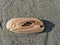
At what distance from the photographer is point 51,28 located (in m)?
1.69

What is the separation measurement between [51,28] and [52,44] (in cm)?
11

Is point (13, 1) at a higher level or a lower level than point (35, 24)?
higher

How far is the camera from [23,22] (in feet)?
5.37

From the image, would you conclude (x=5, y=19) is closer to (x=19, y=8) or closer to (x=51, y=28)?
(x=19, y=8)

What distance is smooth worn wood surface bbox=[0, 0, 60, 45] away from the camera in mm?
1655

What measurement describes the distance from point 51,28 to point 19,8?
0.84ft

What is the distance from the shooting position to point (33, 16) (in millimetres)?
1679

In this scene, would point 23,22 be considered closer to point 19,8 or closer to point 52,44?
point 19,8

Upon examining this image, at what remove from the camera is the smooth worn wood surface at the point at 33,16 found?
1.66 metres

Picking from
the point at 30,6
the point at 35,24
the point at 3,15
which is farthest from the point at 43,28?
the point at 3,15

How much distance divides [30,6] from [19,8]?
76 mm

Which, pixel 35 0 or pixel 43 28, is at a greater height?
pixel 35 0

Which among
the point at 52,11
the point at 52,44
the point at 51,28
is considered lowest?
the point at 52,44

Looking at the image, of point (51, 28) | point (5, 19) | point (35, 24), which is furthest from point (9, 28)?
point (51, 28)
